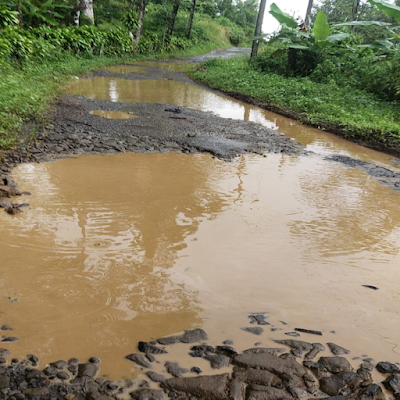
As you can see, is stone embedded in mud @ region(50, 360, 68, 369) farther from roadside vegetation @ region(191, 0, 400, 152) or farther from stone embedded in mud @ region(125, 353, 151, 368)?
roadside vegetation @ region(191, 0, 400, 152)

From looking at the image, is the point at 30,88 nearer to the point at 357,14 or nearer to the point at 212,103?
the point at 212,103

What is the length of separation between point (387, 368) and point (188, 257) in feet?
5.59

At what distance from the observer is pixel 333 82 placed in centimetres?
1297

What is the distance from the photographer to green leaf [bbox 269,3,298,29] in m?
14.9

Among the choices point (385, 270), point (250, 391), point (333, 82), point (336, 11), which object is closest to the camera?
point (250, 391)

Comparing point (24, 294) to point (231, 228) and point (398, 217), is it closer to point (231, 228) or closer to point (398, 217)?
point (231, 228)

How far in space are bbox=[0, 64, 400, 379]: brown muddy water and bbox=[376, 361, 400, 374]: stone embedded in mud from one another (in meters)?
0.07

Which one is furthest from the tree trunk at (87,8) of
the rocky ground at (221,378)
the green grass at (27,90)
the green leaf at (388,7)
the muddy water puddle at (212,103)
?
the rocky ground at (221,378)

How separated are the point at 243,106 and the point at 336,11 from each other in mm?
23170

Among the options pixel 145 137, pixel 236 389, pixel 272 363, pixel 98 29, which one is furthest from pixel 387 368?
pixel 98 29

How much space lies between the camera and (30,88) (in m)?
9.10

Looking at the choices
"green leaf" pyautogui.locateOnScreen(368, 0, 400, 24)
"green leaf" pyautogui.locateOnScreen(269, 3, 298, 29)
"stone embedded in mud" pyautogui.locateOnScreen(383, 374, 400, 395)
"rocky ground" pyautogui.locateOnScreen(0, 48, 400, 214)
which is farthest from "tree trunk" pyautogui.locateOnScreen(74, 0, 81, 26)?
"stone embedded in mud" pyautogui.locateOnScreen(383, 374, 400, 395)

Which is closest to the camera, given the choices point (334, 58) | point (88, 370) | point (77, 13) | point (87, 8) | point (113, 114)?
point (88, 370)

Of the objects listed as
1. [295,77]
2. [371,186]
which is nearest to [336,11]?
[295,77]
